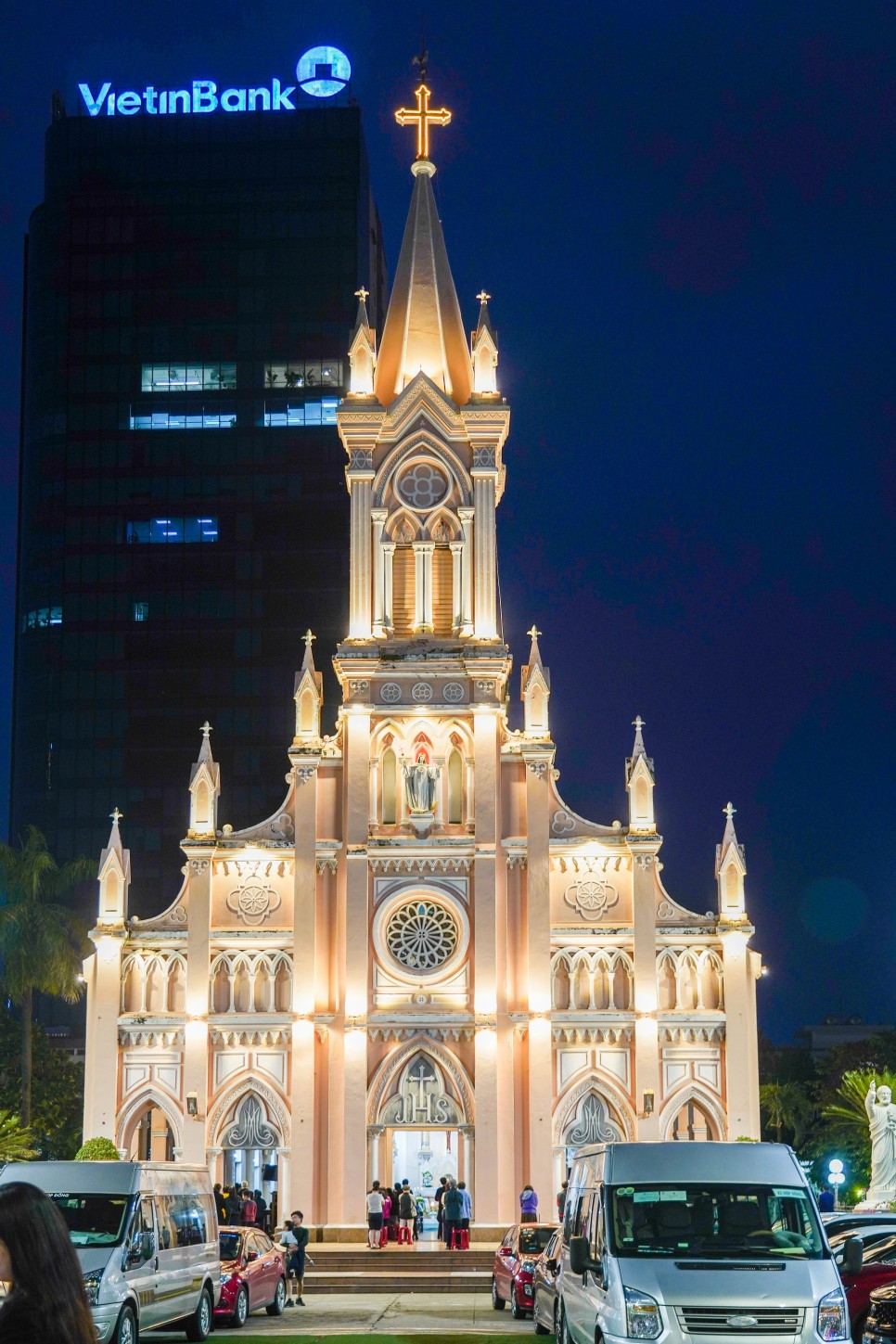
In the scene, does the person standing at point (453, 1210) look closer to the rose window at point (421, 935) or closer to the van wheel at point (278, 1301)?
the rose window at point (421, 935)

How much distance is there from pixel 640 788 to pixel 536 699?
3.97 metres

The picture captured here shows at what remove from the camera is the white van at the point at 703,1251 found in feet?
54.6

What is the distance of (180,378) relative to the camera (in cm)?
10569

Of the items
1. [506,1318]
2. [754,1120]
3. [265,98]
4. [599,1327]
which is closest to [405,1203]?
[754,1120]

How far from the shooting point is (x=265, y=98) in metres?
111

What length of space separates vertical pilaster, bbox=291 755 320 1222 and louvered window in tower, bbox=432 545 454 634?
19.1ft

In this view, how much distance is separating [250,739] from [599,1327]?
279ft

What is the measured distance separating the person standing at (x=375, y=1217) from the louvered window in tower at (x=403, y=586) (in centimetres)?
1665

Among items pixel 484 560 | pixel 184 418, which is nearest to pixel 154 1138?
pixel 484 560

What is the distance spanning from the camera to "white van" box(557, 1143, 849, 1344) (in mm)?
16641

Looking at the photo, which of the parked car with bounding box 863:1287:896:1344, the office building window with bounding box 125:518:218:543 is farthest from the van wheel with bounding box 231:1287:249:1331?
the office building window with bounding box 125:518:218:543


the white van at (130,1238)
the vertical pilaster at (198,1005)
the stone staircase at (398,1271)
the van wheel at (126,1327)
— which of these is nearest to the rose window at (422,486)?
the vertical pilaster at (198,1005)

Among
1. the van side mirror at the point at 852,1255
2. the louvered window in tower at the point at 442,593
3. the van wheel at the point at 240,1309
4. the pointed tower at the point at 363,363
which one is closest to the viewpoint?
the van side mirror at the point at 852,1255

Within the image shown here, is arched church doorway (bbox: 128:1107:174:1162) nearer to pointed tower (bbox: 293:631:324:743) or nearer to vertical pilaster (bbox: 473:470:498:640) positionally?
pointed tower (bbox: 293:631:324:743)
